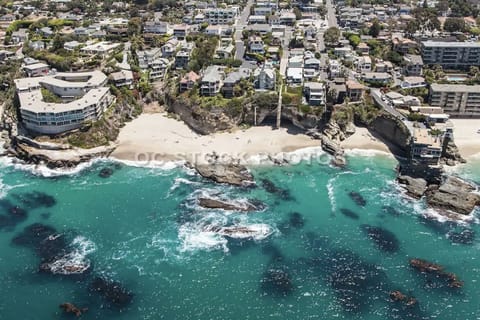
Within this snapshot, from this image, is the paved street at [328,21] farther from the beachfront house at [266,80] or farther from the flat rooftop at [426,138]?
the flat rooftop at [426,138]

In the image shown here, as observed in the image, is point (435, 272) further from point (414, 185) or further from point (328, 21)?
point (328, 21)

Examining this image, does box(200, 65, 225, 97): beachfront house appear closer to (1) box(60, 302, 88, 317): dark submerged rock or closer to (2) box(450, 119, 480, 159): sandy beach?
(2) box(450, 119, 480, 159): sandy beach

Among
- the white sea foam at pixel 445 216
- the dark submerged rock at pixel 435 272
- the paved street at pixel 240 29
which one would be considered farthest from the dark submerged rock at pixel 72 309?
the paved street at pixel 240 29

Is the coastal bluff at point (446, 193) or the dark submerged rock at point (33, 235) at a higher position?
the coastal bluff at point (446, 193)

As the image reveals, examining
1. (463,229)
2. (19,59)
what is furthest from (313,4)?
(463,229)

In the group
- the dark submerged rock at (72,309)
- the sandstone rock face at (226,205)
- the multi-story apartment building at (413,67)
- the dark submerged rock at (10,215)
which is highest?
the multi-story apartment building at (413,67)

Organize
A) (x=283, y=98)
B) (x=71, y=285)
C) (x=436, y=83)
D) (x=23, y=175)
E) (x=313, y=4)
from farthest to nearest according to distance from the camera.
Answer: (x=313, y=4), (x=436, y=83), (x=283, y=98), (x=23, y=175), (x=71, y=285)

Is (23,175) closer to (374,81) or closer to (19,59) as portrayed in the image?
(19,59)
